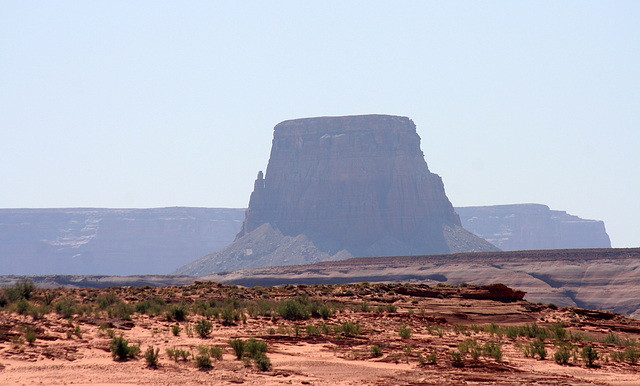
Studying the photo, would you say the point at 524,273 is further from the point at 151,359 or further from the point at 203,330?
the point at 151,359

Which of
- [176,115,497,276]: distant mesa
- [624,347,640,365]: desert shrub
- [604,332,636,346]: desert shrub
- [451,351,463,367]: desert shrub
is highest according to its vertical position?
[176,115,497,276]: distant mesa

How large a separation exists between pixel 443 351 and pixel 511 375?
10.4 ft

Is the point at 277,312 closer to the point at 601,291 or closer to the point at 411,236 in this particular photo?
the point at 601,291

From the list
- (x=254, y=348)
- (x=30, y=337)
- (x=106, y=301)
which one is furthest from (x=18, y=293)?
(x=254, y=348)

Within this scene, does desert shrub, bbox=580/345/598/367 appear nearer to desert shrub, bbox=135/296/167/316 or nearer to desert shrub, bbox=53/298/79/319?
desert shrub, bbox=135/296/167/316

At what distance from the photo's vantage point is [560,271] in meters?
89.9

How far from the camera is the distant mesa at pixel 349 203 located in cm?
17012

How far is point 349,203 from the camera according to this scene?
186250mm

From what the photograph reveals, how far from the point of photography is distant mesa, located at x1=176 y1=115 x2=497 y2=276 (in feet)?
558

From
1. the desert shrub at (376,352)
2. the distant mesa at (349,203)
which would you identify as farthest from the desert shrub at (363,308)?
the distant mesa at (349,203)

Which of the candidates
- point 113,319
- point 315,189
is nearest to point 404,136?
point 315,189

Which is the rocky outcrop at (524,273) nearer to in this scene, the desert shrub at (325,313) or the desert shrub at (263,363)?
the desert shrub at (325,313)

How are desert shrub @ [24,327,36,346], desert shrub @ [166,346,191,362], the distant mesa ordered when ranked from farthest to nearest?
1. the distant mesa
2. desert shrub @ [24,327,36,346]
3. desert shrub @ [166,346,191,362]

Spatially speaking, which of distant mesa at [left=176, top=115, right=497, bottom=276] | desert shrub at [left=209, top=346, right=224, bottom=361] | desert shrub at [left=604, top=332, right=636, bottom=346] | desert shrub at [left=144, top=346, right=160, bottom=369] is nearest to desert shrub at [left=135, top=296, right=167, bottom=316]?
desert shrub at [left=209, top=346, right=224, bottom=361]
